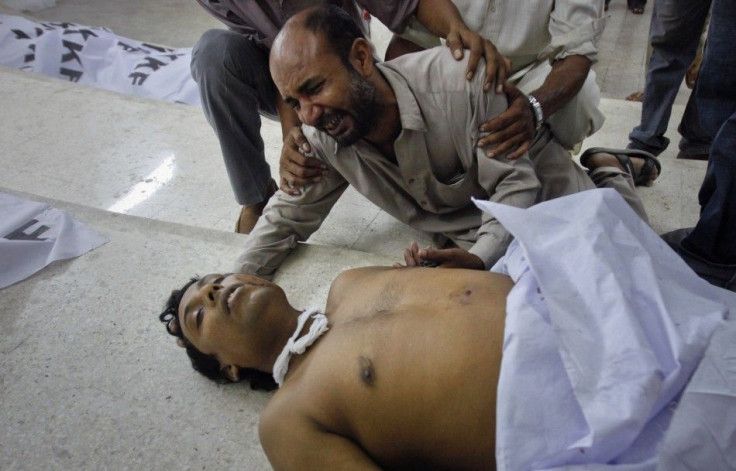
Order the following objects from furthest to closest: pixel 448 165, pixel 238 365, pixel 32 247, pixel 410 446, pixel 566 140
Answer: pixel 32 247, pixel 566 140, pixel 448 165, pixel 238 365, pixel 410 446

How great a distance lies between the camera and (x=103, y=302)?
6.61 ft

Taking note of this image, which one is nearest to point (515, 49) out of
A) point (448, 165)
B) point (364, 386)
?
point (448, 165)

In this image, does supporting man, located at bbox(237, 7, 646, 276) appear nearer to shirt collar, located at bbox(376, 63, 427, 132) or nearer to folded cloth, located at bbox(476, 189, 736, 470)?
shirt collar, located at bbox(376, 63, 427, 132)

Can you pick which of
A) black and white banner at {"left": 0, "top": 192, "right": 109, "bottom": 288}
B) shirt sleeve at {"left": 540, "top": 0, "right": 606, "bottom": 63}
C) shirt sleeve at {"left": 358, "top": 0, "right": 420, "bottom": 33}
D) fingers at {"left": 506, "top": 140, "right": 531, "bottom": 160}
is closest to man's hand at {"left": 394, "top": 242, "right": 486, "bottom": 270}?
fingers at {"left": 506, "top": 140, "right": 531, "bottom": 160}

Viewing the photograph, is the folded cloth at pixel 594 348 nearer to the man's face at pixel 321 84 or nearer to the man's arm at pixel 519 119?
the man's arm at pixel 519 119

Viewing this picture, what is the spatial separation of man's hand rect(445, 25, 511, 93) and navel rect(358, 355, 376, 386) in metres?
0.92

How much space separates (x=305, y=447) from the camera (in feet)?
3.99

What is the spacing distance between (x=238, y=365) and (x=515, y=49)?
1.52 meters

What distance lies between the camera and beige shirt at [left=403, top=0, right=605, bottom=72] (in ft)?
6.35

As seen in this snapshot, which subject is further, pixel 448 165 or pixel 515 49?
pixel 515 49

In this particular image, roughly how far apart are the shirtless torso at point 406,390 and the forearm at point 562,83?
2.45 feet

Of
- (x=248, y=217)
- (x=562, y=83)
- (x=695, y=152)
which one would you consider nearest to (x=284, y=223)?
(x=248, y=217)

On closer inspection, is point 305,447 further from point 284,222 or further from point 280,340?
point 284,222

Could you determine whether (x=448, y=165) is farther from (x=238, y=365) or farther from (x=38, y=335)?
(x=38, y=335)
